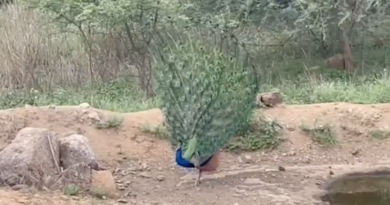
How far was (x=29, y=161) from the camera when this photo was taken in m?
5.93

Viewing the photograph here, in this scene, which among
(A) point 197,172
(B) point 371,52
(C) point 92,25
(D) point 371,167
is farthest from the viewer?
(B) point 371,52

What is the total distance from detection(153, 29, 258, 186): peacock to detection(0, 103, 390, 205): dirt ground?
0.40 m

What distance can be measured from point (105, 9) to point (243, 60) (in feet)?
14.1

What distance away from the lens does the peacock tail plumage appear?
6.65m

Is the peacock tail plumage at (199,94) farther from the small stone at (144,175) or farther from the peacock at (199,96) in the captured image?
the small stone at (144,175)

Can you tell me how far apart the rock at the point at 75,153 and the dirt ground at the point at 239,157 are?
1.38ft

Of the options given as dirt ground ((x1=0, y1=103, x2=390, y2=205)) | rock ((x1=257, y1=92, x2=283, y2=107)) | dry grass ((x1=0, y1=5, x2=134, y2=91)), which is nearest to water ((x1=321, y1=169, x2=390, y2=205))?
dirt ground ((x1=0, y1=103, x2=390, y2=205))

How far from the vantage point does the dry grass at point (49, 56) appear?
38.9 feet

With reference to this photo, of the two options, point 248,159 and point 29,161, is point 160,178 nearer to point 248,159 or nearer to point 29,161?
point 248,159

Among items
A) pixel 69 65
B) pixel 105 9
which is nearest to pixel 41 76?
pixel 69 65

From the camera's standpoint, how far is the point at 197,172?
23.5ft

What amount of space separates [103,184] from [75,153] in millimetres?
412

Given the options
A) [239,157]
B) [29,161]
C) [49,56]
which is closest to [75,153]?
[29,161]

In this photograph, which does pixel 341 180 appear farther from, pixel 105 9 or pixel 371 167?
pixel 105 9
